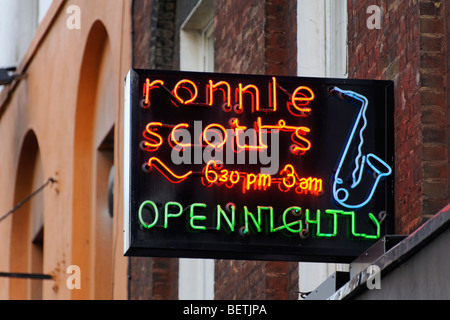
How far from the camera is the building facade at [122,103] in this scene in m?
7.65

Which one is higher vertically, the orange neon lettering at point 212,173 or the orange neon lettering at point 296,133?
the orange neon lettering at point 296,133

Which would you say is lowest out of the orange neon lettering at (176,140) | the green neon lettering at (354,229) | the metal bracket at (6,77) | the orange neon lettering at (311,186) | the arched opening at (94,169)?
the green neon lettering at (354,229)

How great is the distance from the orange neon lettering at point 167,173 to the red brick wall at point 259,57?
7.94 feet

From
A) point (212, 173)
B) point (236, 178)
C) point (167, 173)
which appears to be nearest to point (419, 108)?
point (236, 178)

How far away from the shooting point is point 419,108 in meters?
7.58

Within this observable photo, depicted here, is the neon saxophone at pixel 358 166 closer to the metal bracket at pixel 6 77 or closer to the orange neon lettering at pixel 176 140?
the orange neon lettering at pixel 176 140

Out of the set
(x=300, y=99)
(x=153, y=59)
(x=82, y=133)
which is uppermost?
(x=82, y=133)

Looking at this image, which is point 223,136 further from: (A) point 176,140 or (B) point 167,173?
(B) point 167,173

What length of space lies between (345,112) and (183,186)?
3.42 ft

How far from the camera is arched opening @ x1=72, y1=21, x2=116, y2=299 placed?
16.2 m

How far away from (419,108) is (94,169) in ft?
31.1

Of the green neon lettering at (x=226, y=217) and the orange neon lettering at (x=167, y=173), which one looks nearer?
the green neon lettering at (x=226, y=217)

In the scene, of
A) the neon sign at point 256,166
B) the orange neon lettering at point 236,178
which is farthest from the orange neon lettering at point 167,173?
the orange neon lettering at point 236,178
